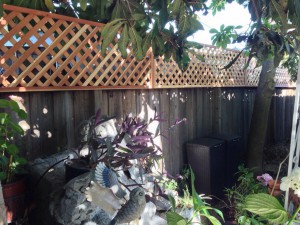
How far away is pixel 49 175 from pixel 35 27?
3.78ft

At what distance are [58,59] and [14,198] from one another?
117cm

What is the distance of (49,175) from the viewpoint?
7.47 ft

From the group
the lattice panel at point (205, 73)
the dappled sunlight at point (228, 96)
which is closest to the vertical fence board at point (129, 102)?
the lattice panel at point (205, 73)

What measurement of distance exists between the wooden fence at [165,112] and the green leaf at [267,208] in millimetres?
1738

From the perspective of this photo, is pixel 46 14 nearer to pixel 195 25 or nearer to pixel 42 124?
pixel 42 124

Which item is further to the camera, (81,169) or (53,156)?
(53,156)

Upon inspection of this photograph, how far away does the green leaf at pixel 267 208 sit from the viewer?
1378 millimetres

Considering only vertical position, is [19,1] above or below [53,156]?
above

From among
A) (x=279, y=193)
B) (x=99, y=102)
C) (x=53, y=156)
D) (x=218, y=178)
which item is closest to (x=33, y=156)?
(x=53, y=156)

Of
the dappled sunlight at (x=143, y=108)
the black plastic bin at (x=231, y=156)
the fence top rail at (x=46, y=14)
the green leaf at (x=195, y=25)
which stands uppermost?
the fence top rail at (x=46, y=14)

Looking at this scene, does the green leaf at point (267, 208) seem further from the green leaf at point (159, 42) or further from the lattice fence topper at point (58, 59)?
the lattice fence topper at point (58, 59)

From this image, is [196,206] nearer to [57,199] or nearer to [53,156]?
[57,199]

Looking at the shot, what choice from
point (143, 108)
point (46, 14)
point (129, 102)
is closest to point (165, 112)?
point (143, 108)

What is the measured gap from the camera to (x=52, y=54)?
8.11 feet
